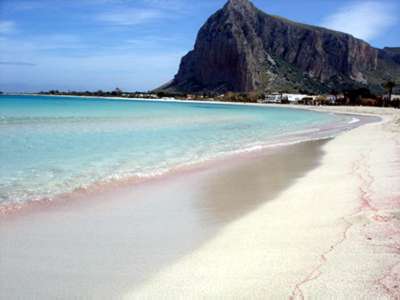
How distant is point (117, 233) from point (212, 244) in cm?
136

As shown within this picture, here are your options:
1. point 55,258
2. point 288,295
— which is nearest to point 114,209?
point 55,258

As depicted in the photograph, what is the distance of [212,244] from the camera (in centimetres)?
507

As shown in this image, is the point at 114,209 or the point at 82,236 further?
the point at 114,209

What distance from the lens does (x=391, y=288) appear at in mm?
3584

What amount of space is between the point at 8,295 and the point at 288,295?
2575 mm

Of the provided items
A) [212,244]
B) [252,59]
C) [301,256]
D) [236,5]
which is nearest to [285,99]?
[252,59]

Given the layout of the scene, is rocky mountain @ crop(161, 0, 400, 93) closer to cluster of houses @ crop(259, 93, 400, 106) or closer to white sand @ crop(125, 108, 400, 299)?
cluster of houses @ crop(259, 93, 400, 106)

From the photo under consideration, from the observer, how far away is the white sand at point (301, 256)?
12.2 feet

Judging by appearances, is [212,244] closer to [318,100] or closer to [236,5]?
[318,100]

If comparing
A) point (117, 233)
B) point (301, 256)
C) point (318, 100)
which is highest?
point (318, 100)

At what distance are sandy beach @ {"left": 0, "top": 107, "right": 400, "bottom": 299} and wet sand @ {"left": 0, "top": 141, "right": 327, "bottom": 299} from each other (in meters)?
0.01

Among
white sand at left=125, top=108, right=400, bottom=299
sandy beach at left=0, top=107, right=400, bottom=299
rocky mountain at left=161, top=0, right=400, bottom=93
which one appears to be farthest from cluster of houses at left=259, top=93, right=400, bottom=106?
white sand at left=125, top=108, right=400, bottom=299

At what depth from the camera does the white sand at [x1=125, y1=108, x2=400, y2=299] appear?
12.2 ft

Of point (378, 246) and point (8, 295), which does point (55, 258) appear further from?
point (378, 246)
